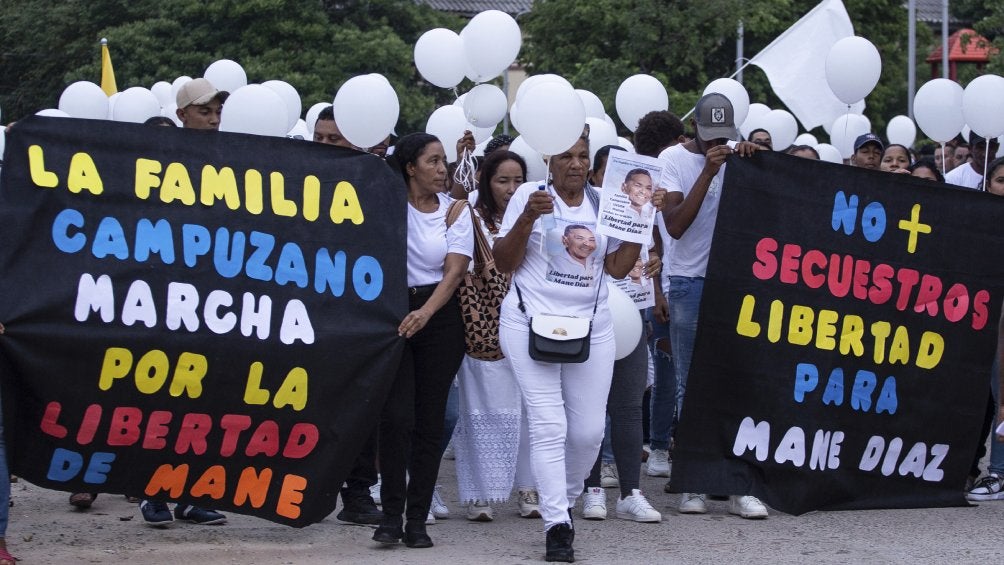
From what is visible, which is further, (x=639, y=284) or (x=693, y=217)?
(x=639, y=284)

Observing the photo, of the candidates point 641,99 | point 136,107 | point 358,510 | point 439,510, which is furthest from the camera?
point 136,107

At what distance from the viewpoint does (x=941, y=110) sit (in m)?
9.62

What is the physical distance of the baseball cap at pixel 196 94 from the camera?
7.23 meters

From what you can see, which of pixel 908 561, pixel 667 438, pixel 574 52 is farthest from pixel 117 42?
pixel 908 561

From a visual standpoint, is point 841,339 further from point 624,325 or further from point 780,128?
point 780,128

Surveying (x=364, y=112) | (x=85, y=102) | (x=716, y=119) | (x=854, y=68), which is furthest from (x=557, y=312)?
(x=85, y=102)

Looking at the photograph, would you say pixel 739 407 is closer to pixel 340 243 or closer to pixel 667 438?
pixel 667 438

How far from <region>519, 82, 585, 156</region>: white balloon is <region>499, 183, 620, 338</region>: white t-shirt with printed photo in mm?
200

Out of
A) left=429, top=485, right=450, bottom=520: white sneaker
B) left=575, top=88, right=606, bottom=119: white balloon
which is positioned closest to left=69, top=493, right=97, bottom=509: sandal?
left=429, top=485, right=450, bottom=520: white sneaker

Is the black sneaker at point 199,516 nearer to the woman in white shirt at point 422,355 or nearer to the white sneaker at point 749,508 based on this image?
the woman in white shirt at point 422,355

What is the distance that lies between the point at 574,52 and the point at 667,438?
2179 cm

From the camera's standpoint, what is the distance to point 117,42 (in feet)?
93.8

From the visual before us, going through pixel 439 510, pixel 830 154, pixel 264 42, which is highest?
pixel 264 42

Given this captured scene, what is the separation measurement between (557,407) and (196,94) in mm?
2463
